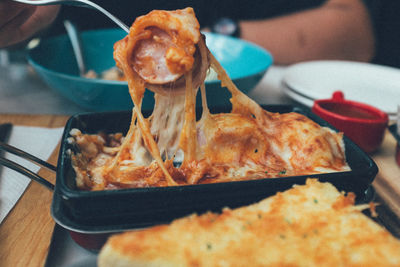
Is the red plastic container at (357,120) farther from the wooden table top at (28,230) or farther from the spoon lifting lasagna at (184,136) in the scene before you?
the wooden table top at (28,230)

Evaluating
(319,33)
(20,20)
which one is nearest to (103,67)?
(20,20)

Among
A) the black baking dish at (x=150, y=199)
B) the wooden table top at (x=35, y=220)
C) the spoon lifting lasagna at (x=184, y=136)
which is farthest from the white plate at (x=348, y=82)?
the black baking dish at (x=150, y=199)

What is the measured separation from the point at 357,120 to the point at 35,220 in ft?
5.34

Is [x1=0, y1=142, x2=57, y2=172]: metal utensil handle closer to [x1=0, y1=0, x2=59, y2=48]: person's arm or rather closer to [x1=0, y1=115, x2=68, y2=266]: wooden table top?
[x1=0, y1=115, x2=68, y2=266]: wooden table top

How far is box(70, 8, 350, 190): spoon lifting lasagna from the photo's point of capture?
1.24 meters

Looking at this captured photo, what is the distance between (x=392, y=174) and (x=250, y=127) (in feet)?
2.75

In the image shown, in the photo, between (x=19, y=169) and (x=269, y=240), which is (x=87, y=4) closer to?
(x=19, y=169)

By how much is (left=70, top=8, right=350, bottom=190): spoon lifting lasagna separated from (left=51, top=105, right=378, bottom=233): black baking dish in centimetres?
13

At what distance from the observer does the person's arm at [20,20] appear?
5.98 ft

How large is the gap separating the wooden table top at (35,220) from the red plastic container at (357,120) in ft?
0.42

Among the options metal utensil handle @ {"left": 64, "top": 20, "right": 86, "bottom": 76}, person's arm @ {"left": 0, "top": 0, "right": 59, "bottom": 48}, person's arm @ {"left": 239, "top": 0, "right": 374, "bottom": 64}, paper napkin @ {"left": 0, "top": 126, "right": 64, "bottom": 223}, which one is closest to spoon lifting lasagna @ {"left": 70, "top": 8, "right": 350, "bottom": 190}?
paper napkin @ {"left": 0, "top": 126, "right": 64, "bottom": 223}

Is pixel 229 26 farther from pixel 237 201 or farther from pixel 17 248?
pixel 17 248

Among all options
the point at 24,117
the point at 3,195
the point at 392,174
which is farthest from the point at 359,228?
the point at 24,117

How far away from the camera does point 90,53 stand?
106 inches
